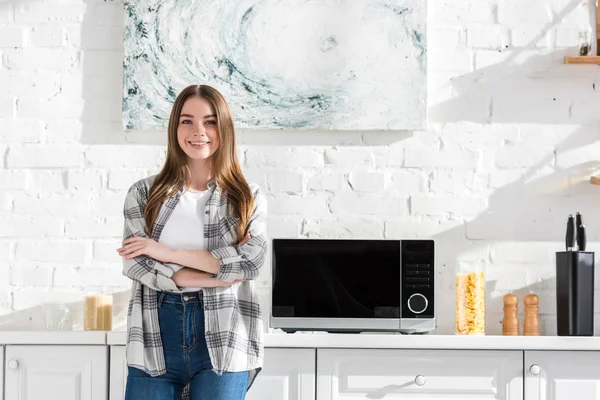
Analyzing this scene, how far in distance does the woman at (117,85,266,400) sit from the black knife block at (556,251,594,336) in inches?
35.5

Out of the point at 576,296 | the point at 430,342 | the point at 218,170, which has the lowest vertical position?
the point at 430,342

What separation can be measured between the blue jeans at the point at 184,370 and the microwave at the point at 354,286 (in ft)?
1.51

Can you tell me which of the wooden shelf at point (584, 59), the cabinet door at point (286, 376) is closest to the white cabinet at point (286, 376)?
the cabinet door at point (286, 376)

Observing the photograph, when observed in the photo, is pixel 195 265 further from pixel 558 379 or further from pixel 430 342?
pixel 558 379

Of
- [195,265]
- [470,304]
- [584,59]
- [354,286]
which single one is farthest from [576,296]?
[195,265]

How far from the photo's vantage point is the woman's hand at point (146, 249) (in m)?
1.94

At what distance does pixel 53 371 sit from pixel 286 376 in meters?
0.63

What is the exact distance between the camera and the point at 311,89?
8.68 feet

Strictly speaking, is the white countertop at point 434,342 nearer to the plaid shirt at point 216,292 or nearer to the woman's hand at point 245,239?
the plaid shirt at point 216,292

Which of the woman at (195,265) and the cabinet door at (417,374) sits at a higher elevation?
the woman at (195,265)

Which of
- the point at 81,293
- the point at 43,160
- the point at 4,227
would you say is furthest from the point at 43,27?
the point at 81,293

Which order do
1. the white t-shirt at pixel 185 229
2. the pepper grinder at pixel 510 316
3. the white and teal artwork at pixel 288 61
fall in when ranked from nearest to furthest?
1. the white t-shirt at pixel 185 229
2. the pepper grinder at pixel 510 316
3. the white and teal artwork at pixel 288 61

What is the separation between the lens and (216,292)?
76.4 inches

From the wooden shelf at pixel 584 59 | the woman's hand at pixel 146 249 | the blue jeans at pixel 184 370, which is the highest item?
the wooden shelf at pixel 584 59
